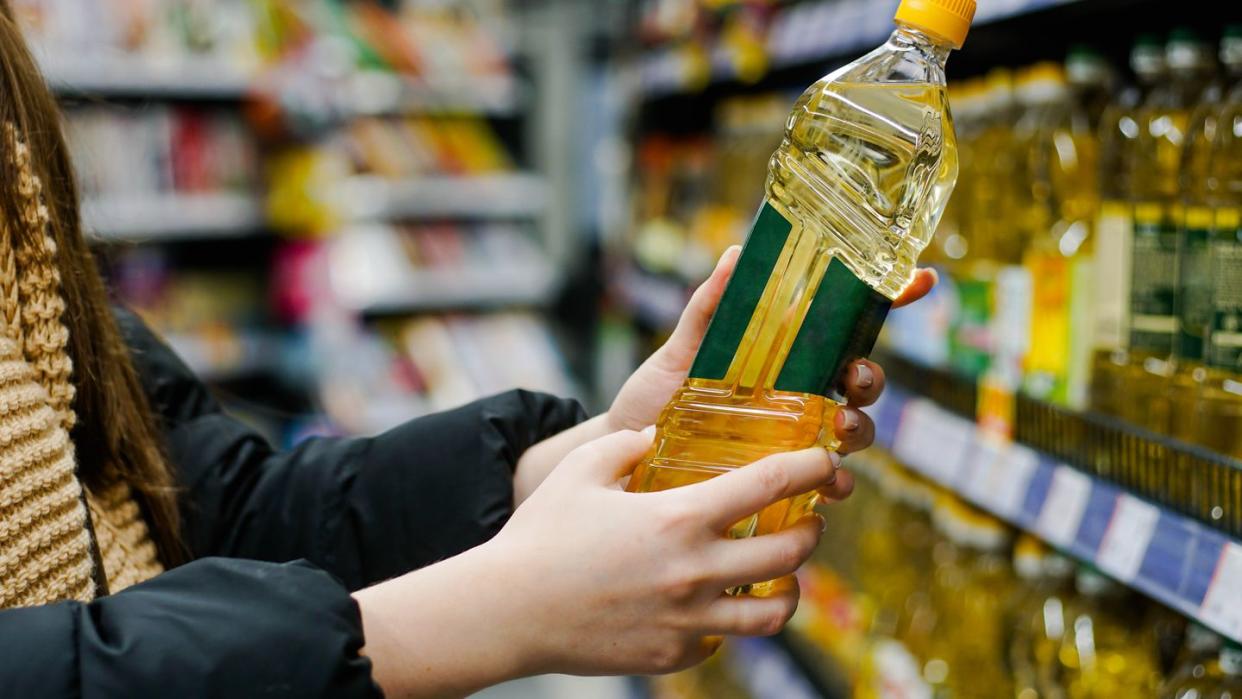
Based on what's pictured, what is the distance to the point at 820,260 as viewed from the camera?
938 millimetres

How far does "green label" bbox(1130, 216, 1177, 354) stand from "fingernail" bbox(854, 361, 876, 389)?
1.61 feet

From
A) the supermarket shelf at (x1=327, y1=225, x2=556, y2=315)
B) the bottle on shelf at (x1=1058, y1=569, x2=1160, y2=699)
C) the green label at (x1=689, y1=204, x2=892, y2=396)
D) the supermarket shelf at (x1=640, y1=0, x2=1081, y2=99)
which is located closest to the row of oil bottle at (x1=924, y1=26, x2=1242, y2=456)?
the supermarket shelf at (x1=640, y1=0, x2=1081, y2=99)

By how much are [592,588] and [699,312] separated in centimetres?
32

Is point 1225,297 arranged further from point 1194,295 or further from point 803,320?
point 803,320

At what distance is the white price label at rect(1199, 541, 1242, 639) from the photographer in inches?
40.2

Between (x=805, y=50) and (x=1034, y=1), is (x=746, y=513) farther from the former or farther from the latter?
(x=805, y=50)

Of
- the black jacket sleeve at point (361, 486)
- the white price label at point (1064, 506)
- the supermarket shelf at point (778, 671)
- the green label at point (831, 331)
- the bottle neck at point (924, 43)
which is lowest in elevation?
the supermarket shelf at point (778, 671)

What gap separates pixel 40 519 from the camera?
0.90 meters

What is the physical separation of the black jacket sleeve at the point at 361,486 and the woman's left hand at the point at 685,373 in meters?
0.13

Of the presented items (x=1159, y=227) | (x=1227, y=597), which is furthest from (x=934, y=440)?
(x=1227, y=597)

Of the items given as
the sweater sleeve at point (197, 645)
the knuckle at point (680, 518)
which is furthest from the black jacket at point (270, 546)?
the knuckle at point (680, 518)

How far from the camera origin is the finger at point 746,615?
80 cm

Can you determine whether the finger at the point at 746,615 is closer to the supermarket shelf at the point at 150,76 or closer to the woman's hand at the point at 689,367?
the woman's hand at the point at 689,367

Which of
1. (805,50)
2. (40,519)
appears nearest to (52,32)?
(805,50)
